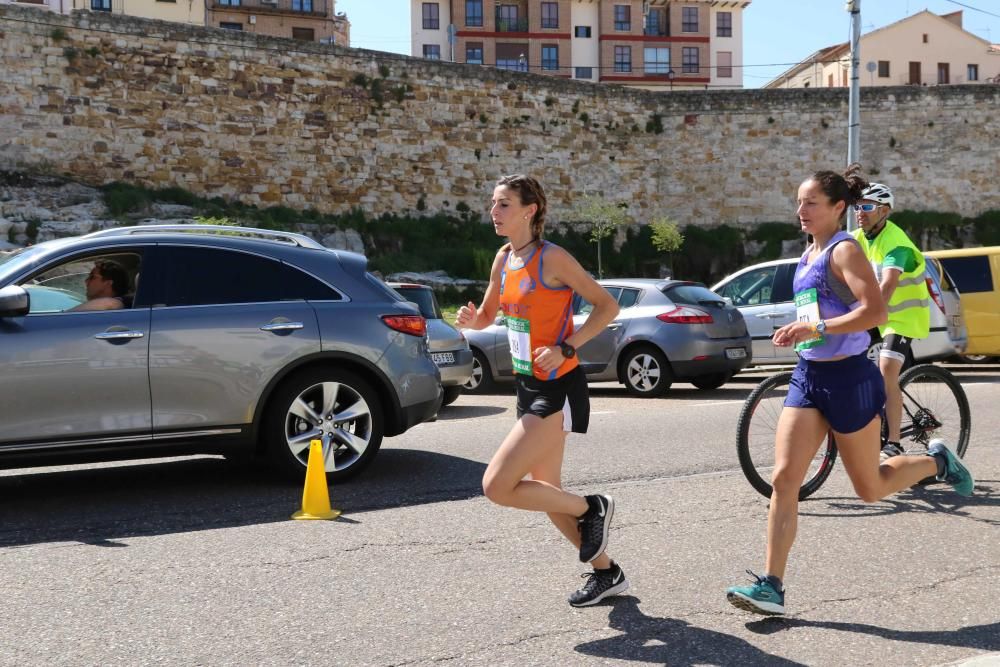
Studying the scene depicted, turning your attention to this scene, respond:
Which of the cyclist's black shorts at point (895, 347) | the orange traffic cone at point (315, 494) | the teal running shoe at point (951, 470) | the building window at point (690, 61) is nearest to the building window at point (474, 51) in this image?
the building window at point (690, 61)

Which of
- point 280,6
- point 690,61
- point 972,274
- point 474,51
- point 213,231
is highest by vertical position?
point 280,6

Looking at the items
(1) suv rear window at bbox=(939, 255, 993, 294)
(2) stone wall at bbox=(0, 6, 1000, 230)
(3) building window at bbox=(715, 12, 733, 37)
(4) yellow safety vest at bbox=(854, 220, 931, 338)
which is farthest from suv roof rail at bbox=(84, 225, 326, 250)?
(3) building window at bbox=(715, 12, 733, 37)

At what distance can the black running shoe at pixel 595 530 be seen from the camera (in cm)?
434

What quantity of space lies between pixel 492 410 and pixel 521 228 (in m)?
7.67

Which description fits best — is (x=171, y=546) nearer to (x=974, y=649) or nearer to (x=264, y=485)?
(x=264, y=485)

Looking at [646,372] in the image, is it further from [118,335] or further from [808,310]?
[808,310]

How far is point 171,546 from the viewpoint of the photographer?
559 centimetres

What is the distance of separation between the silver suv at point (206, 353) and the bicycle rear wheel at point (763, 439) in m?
2.18

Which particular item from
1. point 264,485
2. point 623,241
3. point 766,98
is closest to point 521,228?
point 264,485

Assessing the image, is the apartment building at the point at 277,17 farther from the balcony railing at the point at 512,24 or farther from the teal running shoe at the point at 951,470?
the teal running shoe at the point at 951,470

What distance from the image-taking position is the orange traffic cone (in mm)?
6219

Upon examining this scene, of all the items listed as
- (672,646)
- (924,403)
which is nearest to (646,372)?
(924,403)

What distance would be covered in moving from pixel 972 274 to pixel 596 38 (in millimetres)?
53125

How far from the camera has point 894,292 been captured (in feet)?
21.0
